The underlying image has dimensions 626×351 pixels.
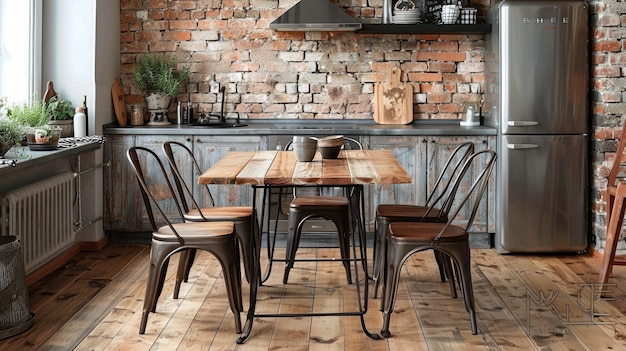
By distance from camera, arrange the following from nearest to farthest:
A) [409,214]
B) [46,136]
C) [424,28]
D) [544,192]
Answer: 1. [409,214]
2. [46,136]
3. [544,192]
4. [424,28]

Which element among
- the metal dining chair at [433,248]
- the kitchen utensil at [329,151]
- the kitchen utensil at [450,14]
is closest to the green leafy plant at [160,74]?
the kitchen utensil at [450,14]

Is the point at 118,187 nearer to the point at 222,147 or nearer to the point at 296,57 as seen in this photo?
the point at 222,147

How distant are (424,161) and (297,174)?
2278mm

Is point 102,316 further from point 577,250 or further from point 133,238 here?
point 577,250

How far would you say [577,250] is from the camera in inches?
227

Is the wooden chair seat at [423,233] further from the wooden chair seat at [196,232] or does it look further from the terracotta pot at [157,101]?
the terracotta pot at [157,101]

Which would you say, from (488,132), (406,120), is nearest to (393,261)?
(488,132)

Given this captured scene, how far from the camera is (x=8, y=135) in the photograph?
4430 millimetres

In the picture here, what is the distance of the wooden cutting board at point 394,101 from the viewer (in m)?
6.47

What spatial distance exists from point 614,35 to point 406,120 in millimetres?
1668

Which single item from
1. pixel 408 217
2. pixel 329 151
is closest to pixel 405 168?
pixel 408 217

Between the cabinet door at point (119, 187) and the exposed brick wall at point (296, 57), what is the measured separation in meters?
0.68

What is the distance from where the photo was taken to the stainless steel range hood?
6047 millimetres

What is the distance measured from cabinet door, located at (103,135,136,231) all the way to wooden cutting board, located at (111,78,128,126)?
273 millimetres
